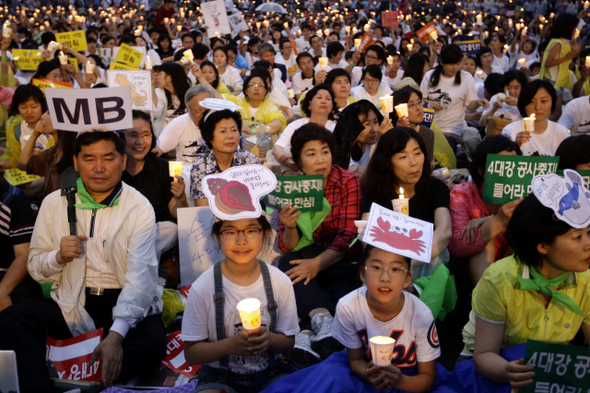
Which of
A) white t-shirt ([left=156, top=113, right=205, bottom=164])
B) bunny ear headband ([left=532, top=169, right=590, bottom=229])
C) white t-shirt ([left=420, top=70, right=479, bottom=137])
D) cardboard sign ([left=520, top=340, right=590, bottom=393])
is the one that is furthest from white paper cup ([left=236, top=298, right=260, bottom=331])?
white t-shirt ([left=420, top=70, right=479, bottom=137])

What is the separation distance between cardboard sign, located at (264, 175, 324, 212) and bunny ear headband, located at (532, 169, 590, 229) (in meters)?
1.49

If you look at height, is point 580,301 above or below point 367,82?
below

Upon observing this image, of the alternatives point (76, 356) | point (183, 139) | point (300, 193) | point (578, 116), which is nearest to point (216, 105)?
point (183, 139)

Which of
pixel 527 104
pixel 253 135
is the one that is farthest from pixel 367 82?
pixel 527 104

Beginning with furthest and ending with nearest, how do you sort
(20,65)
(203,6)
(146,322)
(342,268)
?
(203,6), (20,65), (342,268), (146,322)

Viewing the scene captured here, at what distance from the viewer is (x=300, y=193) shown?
3334 mm

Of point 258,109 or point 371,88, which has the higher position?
point 371,88

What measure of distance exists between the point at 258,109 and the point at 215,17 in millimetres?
4467

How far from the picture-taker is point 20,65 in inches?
337

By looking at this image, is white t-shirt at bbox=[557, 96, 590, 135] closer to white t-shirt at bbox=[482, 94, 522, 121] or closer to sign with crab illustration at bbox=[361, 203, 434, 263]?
white t-shirt at bbox=[482, 94, 522, 121]

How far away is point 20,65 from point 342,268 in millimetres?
7333

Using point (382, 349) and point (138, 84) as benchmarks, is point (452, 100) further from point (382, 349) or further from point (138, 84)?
point (382, 349)

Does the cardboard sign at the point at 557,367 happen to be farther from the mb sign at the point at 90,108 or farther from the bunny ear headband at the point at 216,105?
the bunny ear headband at the point at 216,105

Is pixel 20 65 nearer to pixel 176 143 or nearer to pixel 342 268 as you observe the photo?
pixel 176 143
